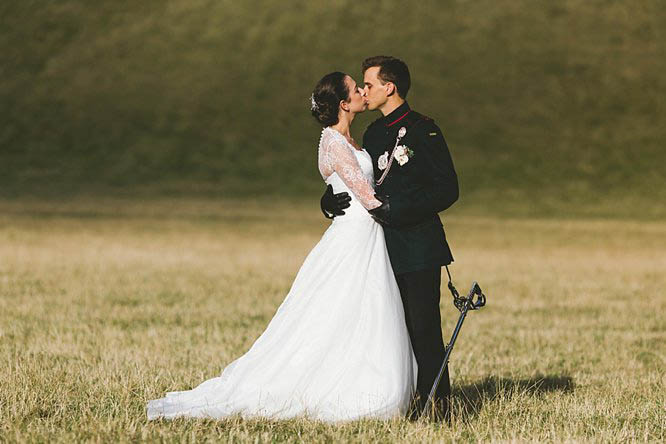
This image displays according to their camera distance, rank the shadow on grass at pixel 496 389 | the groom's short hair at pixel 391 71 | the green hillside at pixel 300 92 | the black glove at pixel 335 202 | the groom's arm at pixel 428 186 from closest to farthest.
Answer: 1. the groom's arm at pixel 428 186
2. the groom's short hair at pixel 391 71
3. the black glove at pixel 335 202
4. the shadow on grass at pixel 496 389
5. the green hillside at pixel 300 92

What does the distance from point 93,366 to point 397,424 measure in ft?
12.4

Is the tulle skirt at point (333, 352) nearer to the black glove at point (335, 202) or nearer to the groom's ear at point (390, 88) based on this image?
the black glove at point (335, 202)

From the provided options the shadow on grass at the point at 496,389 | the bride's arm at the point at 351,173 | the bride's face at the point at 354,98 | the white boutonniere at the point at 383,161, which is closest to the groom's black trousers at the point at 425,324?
the shadow on grass at the point at 496,389

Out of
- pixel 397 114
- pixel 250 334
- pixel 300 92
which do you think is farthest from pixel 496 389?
pixel 300 92

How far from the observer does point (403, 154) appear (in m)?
6.95

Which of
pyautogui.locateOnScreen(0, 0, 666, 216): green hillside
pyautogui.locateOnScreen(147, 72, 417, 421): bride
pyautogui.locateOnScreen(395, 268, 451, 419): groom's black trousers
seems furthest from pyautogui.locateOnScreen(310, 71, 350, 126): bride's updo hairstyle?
pyautogui.locateOnScreen(0, 0, 666, 216): green hillside

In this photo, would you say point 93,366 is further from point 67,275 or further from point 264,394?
point 67,275

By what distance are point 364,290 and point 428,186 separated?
80 centimetres

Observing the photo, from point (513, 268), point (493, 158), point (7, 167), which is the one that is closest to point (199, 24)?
point (7, 167)

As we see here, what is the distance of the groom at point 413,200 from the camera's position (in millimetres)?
6906

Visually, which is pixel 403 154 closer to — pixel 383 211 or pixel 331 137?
pixel 383 211

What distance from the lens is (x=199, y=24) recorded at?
97000mm

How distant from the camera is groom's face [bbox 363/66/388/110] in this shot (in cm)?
704

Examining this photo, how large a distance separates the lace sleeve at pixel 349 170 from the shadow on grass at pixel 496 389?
1567 millimetres
